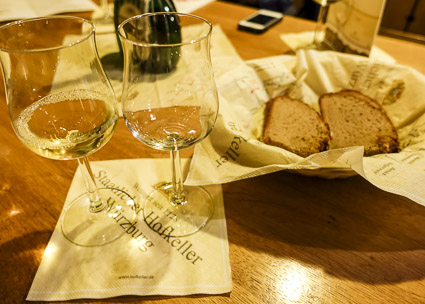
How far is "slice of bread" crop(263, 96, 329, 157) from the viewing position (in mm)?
663

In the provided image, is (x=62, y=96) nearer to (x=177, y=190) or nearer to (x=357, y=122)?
(x=177, y=190)

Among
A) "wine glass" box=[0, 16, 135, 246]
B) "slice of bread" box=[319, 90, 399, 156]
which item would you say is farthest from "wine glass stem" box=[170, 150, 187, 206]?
"slice of bread" box=[319, 90, 399, 156]

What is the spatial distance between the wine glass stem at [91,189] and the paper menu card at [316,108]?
0.55 feet

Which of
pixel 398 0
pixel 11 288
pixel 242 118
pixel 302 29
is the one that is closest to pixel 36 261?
pixel 11 288

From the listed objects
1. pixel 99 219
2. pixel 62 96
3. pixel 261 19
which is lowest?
pixel 99 219

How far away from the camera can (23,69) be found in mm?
426

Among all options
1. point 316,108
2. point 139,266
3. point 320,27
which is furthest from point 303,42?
point 139,266

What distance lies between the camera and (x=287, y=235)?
0.53 m

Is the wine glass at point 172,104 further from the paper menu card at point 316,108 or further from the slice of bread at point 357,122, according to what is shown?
the slice of bread at point 357,122

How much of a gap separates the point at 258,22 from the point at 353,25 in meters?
0.37

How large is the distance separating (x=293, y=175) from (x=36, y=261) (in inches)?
18.3

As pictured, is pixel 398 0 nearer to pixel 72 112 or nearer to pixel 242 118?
pixel 242 118

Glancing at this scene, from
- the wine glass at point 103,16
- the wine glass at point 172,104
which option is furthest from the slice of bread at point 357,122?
the wine glass at point 103,16

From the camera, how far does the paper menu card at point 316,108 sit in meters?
0.52
